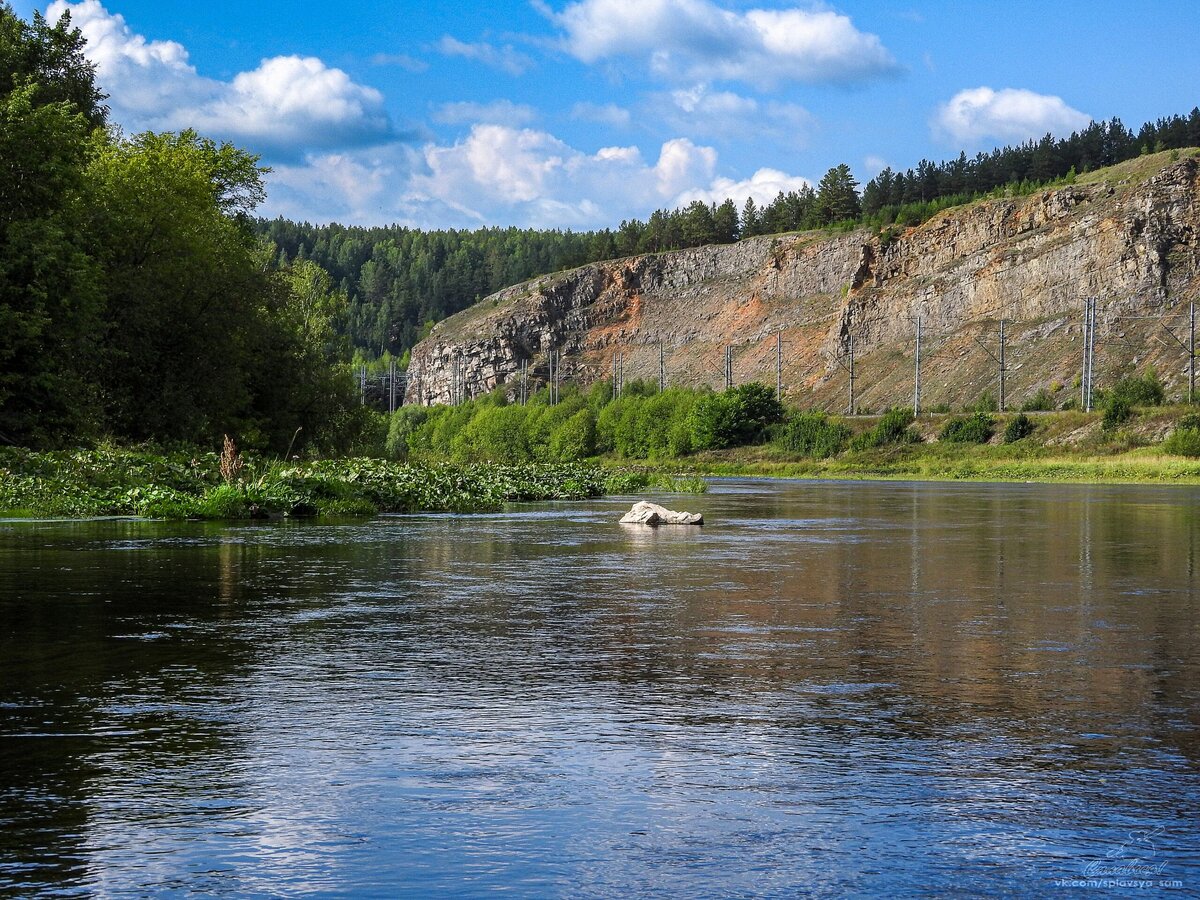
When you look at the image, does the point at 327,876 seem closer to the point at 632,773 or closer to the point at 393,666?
the point at 632,773

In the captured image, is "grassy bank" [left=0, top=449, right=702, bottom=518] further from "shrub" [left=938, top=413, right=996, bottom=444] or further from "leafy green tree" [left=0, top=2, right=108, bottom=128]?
"shrub" [left=938, top=413, right=996, bottom=444]

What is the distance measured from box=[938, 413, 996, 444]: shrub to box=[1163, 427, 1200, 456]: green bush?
2168cm

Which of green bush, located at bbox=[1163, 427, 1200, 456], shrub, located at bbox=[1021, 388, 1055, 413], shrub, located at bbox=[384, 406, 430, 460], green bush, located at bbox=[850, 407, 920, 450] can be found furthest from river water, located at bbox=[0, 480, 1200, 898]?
shrub, located at bbox=[384, 406, 430, 460]

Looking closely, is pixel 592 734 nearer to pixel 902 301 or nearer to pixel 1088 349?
pixel 1088 349

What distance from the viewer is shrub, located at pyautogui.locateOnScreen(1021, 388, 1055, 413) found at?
363 ft

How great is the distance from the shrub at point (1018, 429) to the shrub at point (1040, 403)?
727 cm

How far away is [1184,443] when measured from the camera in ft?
256

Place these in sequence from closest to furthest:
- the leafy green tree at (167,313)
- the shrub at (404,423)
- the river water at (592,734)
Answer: the river water at (592,734) → the leafy green tree at (167,313) → the shrub at (404,423)

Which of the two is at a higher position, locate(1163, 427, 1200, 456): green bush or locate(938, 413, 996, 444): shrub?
locate(938, 413, 996, 444): shrub

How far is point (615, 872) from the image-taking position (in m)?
4.61

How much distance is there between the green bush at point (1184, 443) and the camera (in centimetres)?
7706

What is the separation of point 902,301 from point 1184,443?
71.7 m

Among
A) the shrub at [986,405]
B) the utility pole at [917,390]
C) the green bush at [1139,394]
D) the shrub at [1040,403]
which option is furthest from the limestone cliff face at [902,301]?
the green bush at [1139,394]

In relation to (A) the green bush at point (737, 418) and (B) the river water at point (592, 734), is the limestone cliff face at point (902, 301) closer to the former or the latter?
(A) the green bush at point (737, 418)
